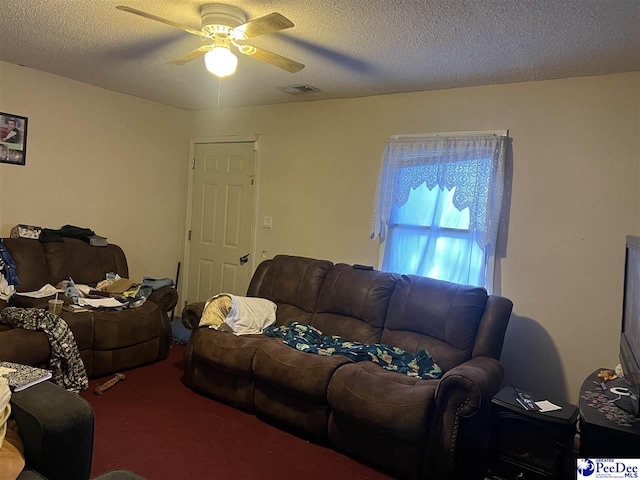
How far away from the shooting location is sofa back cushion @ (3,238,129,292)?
3746mm

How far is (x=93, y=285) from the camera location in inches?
164

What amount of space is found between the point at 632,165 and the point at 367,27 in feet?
6.09

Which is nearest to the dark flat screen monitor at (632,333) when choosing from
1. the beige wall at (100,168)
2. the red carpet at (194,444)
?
the red carpet at (194,444)

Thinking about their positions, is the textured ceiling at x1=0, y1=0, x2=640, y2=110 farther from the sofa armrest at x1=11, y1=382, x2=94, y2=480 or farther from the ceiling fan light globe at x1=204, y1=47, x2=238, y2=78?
the sofa armrest at x1=11, y1=382, x2=94, y2=480

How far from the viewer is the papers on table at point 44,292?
3.64 metres

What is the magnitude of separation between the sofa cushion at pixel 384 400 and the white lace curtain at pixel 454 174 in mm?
1312

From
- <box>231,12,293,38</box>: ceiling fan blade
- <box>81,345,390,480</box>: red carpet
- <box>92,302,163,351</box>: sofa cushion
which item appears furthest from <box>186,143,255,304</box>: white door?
<box>231,12,293,38</box>: ceiling fan blade

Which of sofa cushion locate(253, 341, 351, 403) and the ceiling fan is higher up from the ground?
the ceiling fan

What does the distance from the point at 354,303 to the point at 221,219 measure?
213 centimetres

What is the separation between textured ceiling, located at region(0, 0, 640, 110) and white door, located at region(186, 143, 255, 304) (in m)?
1.10

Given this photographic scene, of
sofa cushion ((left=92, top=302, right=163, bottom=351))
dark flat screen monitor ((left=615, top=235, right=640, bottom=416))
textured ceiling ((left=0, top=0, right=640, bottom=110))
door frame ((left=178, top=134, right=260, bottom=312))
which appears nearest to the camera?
dark flat screen monitor ((left=615, top=235, right=640, bottom=416))

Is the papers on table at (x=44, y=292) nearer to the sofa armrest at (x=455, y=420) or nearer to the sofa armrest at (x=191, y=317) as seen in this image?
the sofa armrest at (x=191, y=317)

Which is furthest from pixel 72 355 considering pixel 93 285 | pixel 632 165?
pixel 632 165

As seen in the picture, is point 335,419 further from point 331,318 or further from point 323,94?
point 323,94
